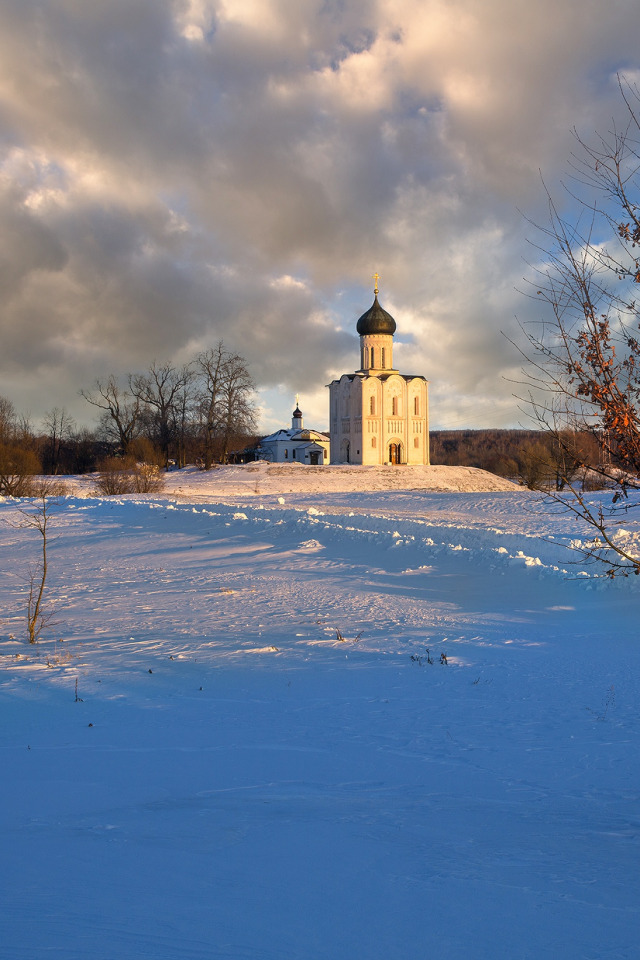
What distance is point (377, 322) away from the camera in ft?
223

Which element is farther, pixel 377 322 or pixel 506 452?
pixel 506 452

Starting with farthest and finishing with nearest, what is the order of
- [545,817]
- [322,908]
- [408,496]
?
[408,496]
[545,817]
[322,908]

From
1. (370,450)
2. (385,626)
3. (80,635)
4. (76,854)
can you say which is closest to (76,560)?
(80,635)

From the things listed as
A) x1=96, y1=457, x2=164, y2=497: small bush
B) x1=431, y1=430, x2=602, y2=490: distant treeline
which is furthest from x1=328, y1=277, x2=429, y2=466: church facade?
x1=96, y1=457, x2=164, y2=497: small bush

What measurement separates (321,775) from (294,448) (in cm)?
7127

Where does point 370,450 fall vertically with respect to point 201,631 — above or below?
above

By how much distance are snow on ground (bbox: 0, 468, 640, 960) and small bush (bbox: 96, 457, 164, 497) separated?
79.2ft

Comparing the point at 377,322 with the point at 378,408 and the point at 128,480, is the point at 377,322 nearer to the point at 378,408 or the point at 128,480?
the point at 378,408

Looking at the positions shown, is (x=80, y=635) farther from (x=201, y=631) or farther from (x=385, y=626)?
(x=385, y=626)

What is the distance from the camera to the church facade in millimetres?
65875

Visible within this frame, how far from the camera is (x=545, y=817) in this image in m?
4.64

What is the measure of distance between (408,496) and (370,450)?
2973 cm

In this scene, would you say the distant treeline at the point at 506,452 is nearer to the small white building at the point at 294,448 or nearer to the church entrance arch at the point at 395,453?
the church entrance arch at the point at 395,453

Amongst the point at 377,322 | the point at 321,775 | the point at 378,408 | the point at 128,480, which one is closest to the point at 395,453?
the point at 378,408
